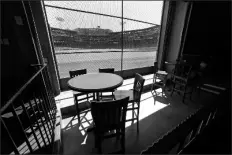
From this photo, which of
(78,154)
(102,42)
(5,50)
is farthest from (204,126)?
(102,42)

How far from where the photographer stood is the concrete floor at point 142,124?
58.8 inches

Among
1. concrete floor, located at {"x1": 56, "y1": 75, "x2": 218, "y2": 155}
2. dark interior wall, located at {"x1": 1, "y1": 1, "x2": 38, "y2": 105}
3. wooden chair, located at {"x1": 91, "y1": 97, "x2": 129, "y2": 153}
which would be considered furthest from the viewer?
dark interior wall, located at {"x1": 1, "y1": 1, "x2": 38, "y2": 105}

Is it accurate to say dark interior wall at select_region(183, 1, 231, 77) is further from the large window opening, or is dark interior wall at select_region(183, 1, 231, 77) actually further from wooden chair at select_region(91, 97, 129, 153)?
wooden chair at select_region(91, 97, 129, 153)

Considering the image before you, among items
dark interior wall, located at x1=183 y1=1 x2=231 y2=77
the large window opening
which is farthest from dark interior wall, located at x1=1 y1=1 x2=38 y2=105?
dark interior wall, located at x1=183 y1=1 x2=231 y2=77

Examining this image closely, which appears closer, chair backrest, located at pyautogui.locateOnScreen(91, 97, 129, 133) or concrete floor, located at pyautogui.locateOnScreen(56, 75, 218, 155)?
chair backrest, located at pyautogui.locateOnScreen(91, 97, 129, 133)

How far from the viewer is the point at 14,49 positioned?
1.77m

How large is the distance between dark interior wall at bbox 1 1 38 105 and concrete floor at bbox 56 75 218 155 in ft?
3.00

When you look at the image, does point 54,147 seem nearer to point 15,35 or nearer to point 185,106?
point 15,35

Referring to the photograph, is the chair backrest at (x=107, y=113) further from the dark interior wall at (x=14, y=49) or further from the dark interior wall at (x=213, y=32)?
the dark interior wall at (x=213, y=32)

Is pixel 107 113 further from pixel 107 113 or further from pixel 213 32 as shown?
pixel 213 32

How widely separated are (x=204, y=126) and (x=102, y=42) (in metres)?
3.74

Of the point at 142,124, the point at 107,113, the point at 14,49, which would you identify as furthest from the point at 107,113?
the point at 14,49

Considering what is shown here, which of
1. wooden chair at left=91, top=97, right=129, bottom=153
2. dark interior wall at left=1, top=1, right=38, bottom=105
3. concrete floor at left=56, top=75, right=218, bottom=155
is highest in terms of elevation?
dark interior wall at left=1, top=1, right=38, bottom=105

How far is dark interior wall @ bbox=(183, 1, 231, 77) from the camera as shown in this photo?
10.00 feet
